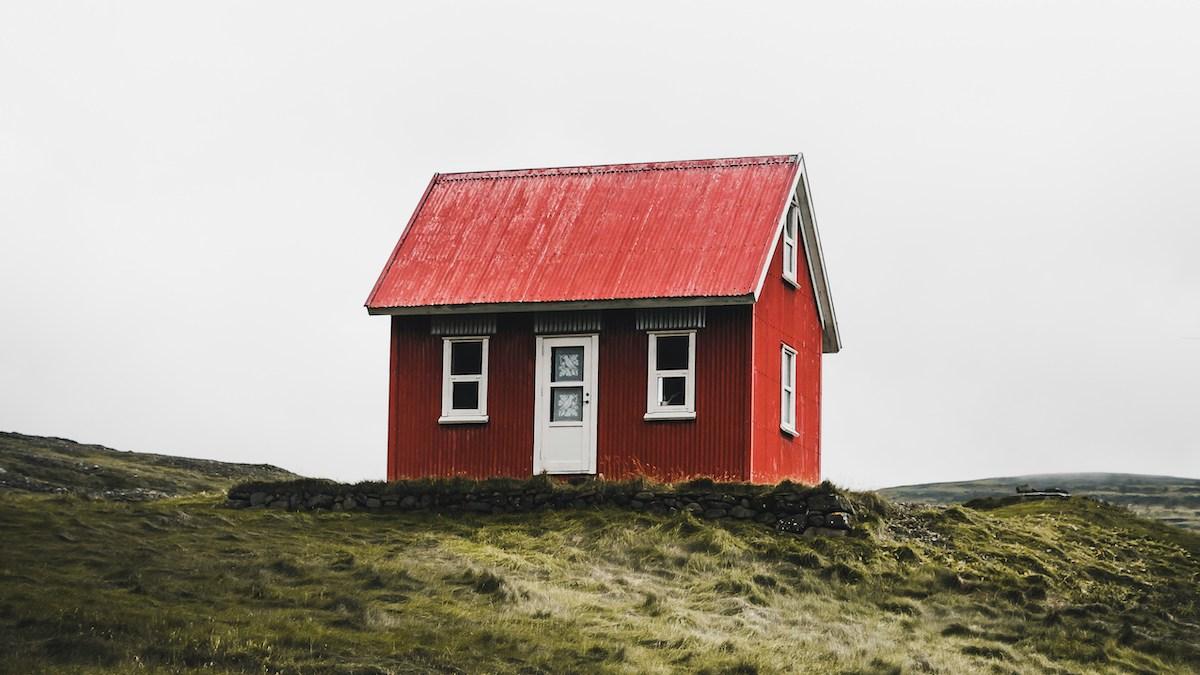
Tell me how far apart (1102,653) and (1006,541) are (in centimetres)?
695

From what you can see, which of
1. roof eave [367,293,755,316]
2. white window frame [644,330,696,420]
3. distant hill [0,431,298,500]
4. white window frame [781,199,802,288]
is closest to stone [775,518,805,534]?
white window frame [644,330,696,420]

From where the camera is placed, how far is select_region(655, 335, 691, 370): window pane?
33.1 m

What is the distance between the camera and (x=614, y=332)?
3341 cm

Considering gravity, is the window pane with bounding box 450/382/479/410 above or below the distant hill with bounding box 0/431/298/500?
above

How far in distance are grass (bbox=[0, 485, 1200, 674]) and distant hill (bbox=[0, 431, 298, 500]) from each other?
1740 centimetres

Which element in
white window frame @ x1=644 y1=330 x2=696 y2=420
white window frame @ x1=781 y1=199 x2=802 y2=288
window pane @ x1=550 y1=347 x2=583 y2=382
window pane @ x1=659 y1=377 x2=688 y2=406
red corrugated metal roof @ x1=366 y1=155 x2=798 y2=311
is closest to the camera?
white window frame @ x1=644 y1=330 x2=696 y2=420

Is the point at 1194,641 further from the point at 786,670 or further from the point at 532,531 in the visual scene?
the point at 532,531

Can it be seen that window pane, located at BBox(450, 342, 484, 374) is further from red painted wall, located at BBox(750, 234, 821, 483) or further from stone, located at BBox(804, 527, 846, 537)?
stone, located at BBox(804, 527, 846, 537)

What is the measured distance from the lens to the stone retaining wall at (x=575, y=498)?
1200 inches

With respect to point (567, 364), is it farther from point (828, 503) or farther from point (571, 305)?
point (828, 503)

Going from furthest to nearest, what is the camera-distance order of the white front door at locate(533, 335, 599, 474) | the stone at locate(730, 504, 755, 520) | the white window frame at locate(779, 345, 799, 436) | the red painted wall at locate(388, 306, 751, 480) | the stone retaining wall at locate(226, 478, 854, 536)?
the white window frame at locate(779, 345, 799, 436) → the white front door at locate(533, 335, 599, 474) → the red painted wall at locate(388, 306, 751, 480) → the stone at locate(730, 504, 755, 520) → the stone retaining wall at locate(226, 478, 854, 536)

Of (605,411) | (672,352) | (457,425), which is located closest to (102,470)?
(457,425)

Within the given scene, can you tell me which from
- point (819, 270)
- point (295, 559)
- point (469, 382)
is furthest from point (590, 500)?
point (819, 270)

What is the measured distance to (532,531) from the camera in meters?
30.0
